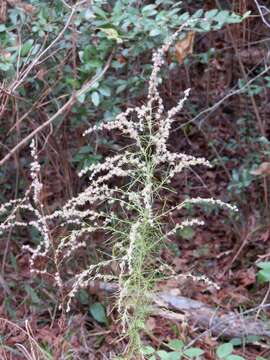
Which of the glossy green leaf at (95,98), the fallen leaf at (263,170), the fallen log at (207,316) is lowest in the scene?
the fallen log at (207,316)

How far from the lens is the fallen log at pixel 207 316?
3.25m

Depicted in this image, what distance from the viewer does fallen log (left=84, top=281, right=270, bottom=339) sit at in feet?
10.7

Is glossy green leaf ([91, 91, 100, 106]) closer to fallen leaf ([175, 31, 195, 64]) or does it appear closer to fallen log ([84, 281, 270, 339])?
fallen leaf ([175, 31, 195, 64])

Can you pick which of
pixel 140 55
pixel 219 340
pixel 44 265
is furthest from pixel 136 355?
pixel 140 55

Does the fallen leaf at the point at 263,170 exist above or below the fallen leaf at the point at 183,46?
below

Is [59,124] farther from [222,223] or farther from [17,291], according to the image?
[222,223]

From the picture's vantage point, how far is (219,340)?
10.9ft

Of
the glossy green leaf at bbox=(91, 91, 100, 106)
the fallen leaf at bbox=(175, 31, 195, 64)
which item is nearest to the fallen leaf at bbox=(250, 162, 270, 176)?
the fallen leaf at bbox=(175, 31, 195, 64)

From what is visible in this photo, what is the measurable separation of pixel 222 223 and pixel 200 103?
31.2 inches

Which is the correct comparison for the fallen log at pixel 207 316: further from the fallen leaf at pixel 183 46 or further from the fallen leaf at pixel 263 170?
the fallen leaf at pixel 183 46

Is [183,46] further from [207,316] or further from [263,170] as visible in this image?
[207,316]

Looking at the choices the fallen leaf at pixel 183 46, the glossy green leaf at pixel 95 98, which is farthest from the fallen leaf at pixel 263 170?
the glossy green leaf at pixel 95 98

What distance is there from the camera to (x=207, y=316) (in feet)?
11.1

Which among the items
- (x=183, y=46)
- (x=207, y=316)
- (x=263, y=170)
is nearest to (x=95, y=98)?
(x=183, y=46)
